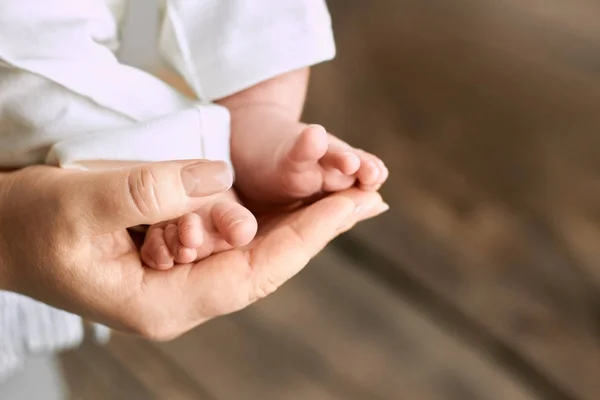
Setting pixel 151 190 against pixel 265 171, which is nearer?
pixel 151 190

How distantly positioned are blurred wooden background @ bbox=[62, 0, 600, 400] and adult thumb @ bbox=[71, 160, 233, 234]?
0.45 meters

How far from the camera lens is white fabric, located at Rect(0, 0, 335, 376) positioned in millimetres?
463

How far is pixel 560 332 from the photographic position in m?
0.77

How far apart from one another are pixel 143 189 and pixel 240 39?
195mm

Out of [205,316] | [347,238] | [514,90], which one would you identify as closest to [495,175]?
[514,90]

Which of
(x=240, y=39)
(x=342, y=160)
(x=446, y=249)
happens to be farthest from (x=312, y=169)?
(x=446, y=249)

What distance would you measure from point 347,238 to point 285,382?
0.68ft

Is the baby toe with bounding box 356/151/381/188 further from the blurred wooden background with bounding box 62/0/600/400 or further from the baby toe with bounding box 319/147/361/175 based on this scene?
the blurred wooden background with bounding box 62/0/600/400

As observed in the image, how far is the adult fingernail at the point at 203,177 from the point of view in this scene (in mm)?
381

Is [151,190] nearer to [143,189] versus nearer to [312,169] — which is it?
[143,189]

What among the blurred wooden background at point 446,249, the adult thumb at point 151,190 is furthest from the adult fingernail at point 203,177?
the blurred wooden background at point 446,249

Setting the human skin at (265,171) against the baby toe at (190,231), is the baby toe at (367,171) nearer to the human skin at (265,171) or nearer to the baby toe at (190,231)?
the human skin at (265,171)

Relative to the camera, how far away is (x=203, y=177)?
38cm

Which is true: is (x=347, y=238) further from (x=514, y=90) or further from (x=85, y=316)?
(x=85, y=316)
